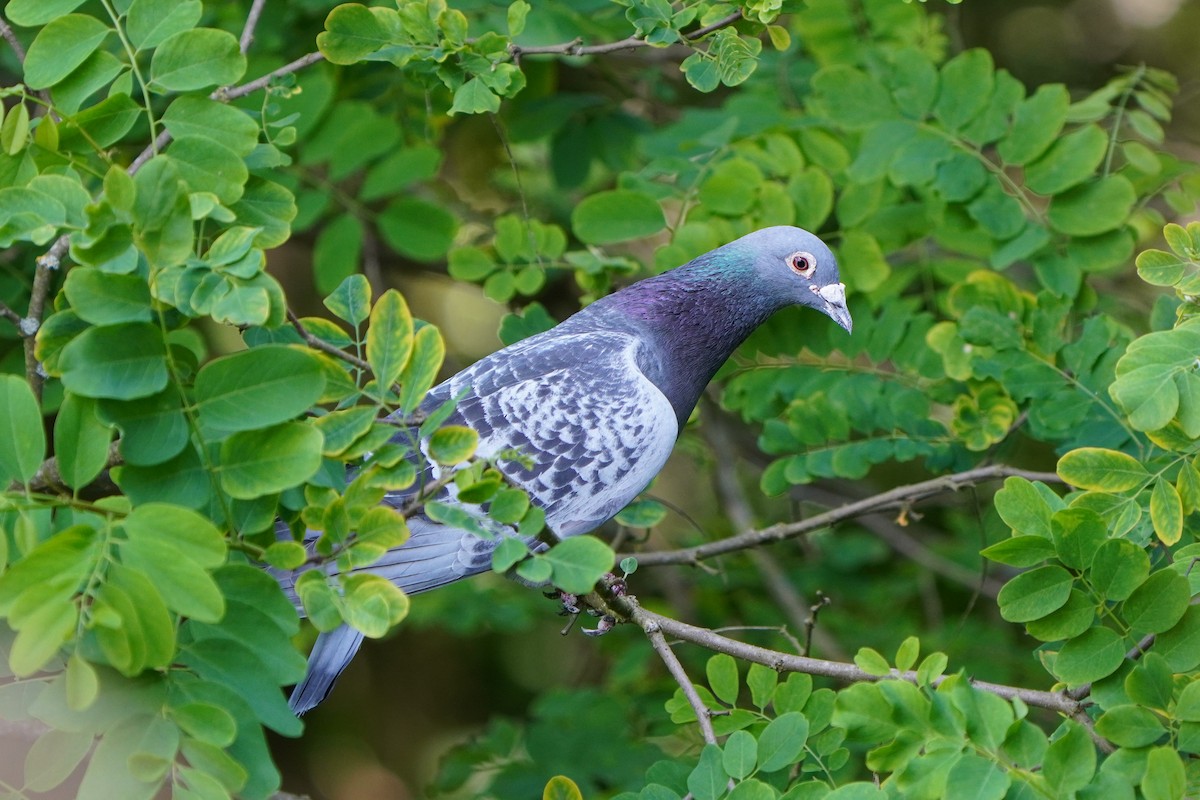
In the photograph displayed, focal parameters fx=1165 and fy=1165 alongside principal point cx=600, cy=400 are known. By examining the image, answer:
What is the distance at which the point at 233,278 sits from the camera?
2.00 m

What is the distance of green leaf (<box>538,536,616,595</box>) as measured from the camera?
6.43ft

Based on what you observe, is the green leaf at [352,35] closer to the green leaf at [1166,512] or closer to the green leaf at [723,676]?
the green leaf at [723,676]

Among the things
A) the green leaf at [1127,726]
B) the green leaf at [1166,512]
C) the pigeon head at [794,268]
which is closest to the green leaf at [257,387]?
the green leaf at [1127,726]

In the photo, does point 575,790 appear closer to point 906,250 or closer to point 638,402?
point 638,402

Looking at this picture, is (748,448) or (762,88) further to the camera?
(748,448)

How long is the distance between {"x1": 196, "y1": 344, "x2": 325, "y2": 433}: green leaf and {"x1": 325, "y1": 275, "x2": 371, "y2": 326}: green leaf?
1.22 ft

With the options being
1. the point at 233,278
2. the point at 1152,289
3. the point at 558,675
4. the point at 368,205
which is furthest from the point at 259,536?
the point at 558,675

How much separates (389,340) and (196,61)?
96cm

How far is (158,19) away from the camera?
262 cm

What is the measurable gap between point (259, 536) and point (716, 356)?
2.05m

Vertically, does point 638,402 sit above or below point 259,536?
below

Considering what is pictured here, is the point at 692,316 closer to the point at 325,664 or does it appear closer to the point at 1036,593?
the point at 325,664

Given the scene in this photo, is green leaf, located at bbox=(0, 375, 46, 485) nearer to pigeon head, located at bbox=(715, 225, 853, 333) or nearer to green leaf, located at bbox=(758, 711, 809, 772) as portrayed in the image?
green leaf, located at bbox=(758, 711, 809, 772)

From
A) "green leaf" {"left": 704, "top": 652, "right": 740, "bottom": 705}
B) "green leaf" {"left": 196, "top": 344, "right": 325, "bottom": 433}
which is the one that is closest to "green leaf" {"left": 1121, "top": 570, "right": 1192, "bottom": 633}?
"green leaf" {"left": 704, "top": 652, "right": 740, "bottom": 705}
